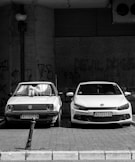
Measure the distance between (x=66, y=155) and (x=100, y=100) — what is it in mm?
4862

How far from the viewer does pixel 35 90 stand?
13242 millimetres

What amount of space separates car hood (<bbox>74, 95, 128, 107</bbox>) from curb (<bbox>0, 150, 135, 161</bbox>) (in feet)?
14.3

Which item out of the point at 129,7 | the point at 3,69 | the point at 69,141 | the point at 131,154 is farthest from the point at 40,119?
the point at 129,7

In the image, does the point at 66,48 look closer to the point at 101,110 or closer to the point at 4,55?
the point at 4,55

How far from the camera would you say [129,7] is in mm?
16438

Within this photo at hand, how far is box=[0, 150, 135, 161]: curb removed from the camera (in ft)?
24.7

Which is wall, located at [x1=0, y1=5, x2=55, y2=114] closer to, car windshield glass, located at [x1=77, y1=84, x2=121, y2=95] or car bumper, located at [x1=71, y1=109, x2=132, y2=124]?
car windshield glass, located at [x1=77, y1=84, x2=121, y2=95]

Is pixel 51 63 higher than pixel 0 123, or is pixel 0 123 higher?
pixel 51 63

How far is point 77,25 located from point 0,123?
6.91m

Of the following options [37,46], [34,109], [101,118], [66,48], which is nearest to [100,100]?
[101,118]

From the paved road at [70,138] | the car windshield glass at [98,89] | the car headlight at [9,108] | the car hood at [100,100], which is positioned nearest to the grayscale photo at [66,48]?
the car windshield glass at [98,89]

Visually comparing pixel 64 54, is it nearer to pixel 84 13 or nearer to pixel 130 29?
pixel 84 13

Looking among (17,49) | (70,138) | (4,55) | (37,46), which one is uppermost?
(37,46)

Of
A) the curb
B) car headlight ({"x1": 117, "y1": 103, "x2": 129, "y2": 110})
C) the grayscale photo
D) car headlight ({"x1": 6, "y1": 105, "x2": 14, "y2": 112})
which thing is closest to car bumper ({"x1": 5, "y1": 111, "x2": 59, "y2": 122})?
car headlight ({"x1": 6, "y1": 105, "x2": 14, "y2": 112})
